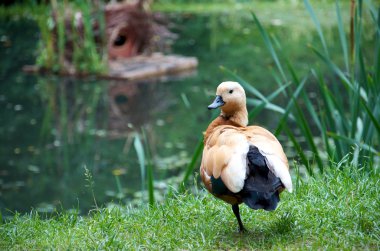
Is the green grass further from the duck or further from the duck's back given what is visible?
the duck's back

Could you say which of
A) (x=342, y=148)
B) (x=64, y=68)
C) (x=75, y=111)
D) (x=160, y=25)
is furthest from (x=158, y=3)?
(x=342, y=148)

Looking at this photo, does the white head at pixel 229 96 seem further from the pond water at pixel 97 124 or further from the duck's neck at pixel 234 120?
the pond water at pixel 97 124

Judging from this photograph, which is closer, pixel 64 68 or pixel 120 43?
pixel 64 68

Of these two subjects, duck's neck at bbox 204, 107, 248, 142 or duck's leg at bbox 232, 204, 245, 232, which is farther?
duck's neck at bbox 204, 107, 248, 142

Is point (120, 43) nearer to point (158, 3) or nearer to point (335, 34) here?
point (335, 34)

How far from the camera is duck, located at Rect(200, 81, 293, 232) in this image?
3.07 m

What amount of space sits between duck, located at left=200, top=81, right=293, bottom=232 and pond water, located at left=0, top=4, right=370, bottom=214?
119 cm

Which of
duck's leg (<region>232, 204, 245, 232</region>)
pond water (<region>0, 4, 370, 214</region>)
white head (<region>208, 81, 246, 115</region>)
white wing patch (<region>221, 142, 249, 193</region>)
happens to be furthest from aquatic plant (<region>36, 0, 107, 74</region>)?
white wing patch (<region>221, 142, 249, 193</region>)

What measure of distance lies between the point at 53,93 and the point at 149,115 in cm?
196

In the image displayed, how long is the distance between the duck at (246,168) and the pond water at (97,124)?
1185mm

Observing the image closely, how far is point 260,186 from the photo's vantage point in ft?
10.1

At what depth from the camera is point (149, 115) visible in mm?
10039

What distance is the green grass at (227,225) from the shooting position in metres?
3.36

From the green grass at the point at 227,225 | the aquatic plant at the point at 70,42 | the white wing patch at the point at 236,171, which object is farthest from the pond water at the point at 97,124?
the white wing patch at the point at 236,171
